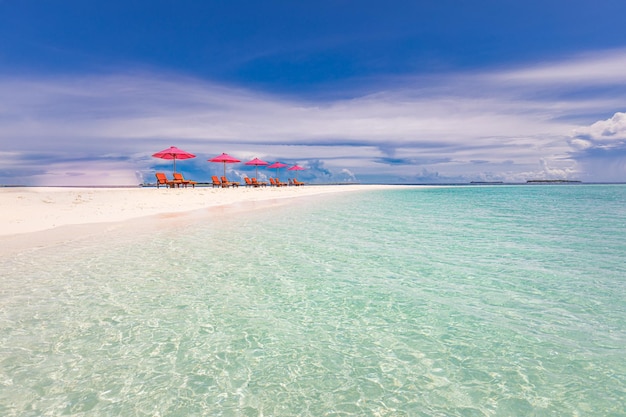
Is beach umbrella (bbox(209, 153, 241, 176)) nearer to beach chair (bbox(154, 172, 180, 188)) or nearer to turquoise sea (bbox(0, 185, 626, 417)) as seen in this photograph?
beach chair (bbox(154, 172, 180, 188))

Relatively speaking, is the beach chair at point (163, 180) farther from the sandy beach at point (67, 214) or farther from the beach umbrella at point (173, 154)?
the sandy beach at point (67, 214)

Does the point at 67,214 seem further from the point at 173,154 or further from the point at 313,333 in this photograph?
the point at 173,154

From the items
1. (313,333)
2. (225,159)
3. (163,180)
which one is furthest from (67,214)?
(225,159)

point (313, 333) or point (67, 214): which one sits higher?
point (313, 333)

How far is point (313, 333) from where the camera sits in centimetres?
414

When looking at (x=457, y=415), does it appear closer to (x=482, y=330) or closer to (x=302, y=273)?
(x=482, y=330)

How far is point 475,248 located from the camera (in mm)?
8867

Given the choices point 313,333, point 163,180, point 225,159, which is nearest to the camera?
point 313,333

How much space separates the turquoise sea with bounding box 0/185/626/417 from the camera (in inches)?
114

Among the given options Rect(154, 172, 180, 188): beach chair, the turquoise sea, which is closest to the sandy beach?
the turquoise sea

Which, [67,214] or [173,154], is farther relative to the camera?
[173,154]

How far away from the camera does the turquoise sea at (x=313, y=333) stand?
2902 mm

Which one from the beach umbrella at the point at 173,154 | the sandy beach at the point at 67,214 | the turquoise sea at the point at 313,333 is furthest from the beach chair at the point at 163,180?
the turquoise sea at the point at 313,333

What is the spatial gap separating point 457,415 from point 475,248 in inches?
267
